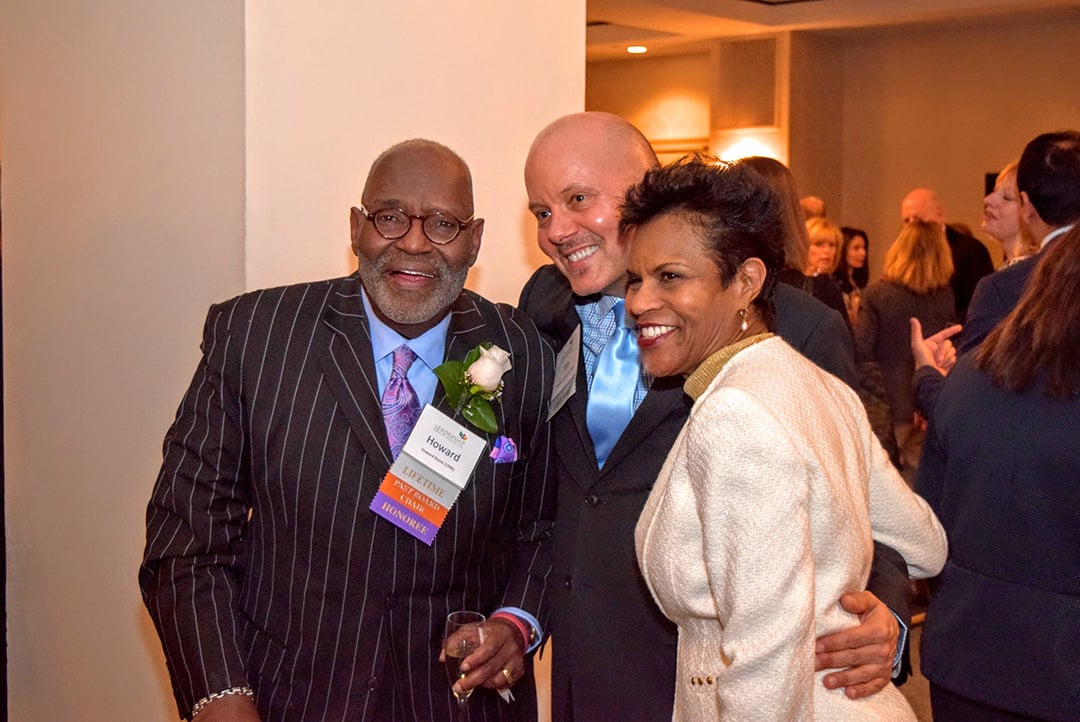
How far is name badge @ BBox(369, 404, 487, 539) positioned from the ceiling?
6.96 meters

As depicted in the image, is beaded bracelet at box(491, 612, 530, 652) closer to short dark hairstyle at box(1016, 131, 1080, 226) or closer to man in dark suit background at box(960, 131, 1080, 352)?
man in dark suit background at box(960, 131, 1080, 352)

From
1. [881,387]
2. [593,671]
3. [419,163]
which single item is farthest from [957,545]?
[881,387]

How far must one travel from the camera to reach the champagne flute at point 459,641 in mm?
2133

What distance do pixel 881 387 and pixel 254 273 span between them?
127 inches

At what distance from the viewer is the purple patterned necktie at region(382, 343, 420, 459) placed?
2338 mm

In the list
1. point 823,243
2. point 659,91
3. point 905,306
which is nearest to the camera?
point 905,306

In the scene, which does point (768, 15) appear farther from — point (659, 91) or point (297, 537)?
point (297, 537)

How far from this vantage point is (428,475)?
7.50ft

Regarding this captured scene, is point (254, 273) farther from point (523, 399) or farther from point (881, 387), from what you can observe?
point (881, 387)

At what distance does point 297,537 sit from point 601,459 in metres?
0.60

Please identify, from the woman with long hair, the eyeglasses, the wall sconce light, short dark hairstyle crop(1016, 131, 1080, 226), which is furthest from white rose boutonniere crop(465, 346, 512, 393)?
the wall sconce light

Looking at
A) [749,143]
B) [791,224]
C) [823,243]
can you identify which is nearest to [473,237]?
[791,224]

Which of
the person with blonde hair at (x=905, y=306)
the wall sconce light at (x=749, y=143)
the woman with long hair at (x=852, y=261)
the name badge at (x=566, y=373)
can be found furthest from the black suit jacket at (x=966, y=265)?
the name badge at (x=566, y=373)

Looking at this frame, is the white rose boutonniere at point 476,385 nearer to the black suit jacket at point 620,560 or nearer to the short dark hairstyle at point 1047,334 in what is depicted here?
the black suit jacket at point 620,560
